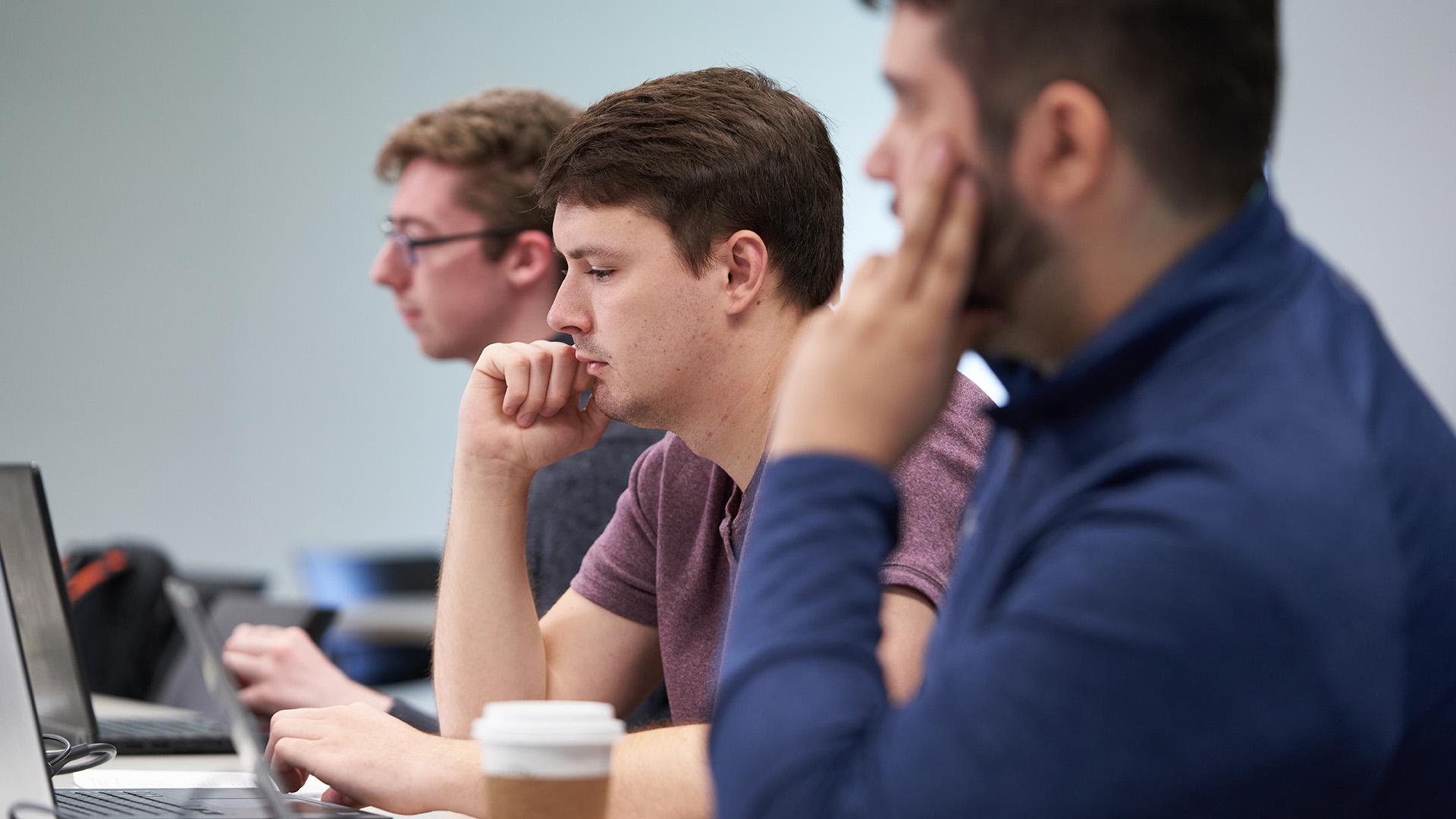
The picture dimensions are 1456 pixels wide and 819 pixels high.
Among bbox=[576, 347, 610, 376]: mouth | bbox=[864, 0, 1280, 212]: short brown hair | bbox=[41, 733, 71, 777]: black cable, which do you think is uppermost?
bbox=[864, 0, 1280, 212]: short brown hair

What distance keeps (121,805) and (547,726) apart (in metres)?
0.55

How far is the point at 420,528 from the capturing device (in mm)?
4660

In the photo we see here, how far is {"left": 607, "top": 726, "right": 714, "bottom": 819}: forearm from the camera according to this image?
3.58ft

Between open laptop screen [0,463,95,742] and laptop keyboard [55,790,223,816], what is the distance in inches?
7.5

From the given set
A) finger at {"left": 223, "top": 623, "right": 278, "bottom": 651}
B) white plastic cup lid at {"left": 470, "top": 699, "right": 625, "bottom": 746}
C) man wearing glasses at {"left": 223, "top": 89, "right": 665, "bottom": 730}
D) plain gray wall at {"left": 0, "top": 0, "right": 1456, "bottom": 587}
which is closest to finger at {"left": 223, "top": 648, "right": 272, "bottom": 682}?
finger at {"left": 223, "top": 623, "right": 278, "bottom": 651}

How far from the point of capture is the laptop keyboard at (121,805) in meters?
1.09

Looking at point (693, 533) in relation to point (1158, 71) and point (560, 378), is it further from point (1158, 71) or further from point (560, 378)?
point (1158, 71)

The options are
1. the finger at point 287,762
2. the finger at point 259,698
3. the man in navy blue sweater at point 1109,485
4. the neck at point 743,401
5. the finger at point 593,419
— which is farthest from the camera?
the finger at point 259,698

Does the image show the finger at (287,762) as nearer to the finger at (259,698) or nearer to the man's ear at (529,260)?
the finger at (259,698)

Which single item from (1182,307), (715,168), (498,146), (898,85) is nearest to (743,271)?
(715,168)

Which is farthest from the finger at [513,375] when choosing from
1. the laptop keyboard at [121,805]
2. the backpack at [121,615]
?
the backpack at [121,615]

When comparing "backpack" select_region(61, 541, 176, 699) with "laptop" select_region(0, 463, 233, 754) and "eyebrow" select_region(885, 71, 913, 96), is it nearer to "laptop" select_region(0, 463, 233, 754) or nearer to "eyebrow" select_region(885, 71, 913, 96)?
"laptop" select_region(0, 463, 233, 754)

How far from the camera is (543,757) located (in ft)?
2.60

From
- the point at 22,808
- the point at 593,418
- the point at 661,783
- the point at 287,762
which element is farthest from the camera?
→ the point at 593,418
